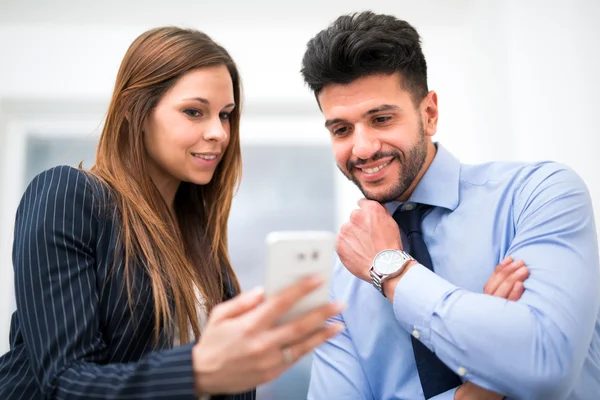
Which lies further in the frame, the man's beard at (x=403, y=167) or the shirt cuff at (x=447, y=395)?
the man's beard at (x=403, y=167)

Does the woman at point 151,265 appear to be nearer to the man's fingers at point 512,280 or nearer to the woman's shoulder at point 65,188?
the woman's shoulder at point 65,188

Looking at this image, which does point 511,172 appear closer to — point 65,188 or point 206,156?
point 206,156

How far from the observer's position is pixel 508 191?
138cm

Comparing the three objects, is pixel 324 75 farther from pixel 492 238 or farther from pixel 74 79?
pixel 74 79

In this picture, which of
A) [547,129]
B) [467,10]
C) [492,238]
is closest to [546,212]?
[492,238]

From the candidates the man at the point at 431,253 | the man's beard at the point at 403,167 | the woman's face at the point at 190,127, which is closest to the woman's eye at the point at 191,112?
the woman's face at the point at 190,127

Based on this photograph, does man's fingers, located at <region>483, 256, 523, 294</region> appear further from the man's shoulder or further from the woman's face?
the woman's face

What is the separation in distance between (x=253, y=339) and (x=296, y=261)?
5.7 inches

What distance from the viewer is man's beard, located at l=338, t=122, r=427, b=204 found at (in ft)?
4.90

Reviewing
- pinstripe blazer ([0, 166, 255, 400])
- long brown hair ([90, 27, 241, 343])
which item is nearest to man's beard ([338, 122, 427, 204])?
long brown hair ([90, 27, 241, 343])

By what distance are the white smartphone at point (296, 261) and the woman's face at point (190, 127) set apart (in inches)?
32.2

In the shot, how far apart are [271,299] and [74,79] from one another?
2460mm

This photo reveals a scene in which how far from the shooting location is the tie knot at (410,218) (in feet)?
4.68

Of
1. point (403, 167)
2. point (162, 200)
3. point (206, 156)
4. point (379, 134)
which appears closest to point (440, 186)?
point (403, 167)
